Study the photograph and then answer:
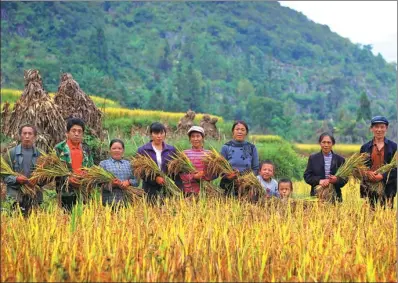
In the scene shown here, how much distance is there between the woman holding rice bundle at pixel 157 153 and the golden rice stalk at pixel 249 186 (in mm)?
648

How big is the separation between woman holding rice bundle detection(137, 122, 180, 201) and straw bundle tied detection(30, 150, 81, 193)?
27.0 inches

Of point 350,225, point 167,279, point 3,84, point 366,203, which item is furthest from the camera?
point 3,84

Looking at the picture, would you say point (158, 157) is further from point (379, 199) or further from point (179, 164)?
point (379, 199)

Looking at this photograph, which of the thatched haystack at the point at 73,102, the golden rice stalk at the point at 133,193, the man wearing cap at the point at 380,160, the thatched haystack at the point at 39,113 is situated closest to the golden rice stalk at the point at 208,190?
the golden rice stalk at the point at 133,193

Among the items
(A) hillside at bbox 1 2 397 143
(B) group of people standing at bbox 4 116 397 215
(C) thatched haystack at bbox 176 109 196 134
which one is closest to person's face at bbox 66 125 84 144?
(B) group of people standing at bbox 4 116 397 215

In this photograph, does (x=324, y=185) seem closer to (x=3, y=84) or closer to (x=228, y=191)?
(x=228, y=191)

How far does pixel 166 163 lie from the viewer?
19.2 feet

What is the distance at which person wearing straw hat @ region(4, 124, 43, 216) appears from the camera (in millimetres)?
5285

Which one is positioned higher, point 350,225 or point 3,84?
point 3,84

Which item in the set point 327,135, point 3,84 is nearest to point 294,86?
point 3,84

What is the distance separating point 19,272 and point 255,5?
153 meters

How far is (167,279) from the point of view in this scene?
3.30 metres

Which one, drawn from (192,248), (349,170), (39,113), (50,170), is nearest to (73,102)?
(39,113)

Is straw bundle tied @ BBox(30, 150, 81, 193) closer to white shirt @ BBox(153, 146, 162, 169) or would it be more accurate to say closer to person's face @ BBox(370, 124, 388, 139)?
white shirt @ BBox(153, 146, 162, 169)
